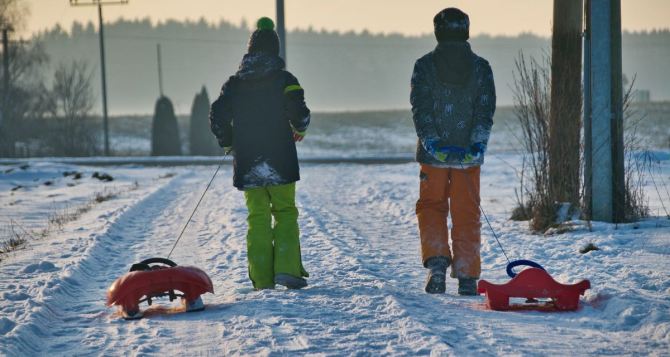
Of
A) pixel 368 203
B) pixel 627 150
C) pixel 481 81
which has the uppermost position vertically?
pixel 481 81

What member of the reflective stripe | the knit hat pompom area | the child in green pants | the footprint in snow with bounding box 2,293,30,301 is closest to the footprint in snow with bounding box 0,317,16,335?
the footprint in snow with bounding box 2,293,30,301

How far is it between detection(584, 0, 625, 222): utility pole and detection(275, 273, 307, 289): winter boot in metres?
3.98

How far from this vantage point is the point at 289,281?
6.90 meters

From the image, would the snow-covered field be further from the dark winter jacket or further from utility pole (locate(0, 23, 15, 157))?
utility pole (locate(0, 23, 15, 157))

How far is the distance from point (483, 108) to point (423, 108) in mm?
444

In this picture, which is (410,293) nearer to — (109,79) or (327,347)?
(327,347)

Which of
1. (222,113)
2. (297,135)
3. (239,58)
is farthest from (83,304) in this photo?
(239,58)

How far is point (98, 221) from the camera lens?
1173 centimetres

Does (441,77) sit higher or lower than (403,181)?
higher

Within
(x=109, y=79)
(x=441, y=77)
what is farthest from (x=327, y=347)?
(x=109, y=79)

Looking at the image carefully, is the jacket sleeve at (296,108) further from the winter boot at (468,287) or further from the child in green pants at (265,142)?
the winter boot at (468,287)

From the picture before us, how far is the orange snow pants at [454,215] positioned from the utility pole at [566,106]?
11.2 feet

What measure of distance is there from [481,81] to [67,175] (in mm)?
16762

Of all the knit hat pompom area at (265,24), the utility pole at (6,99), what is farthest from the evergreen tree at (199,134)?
the knit hat pompom area at (265,24)
